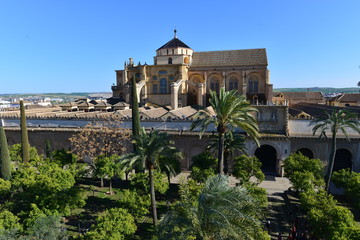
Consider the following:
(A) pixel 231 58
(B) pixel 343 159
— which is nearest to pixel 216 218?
(B) pixel 343 159

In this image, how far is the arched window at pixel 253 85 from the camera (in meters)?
40.4

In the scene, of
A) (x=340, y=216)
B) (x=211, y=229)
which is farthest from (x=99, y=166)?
(x=340, y=216)

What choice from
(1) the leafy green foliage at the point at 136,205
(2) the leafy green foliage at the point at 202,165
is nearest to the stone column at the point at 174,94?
(2) the leafy green foliage at the point at 202,165

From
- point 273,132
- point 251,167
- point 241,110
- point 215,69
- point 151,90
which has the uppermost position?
point 215,69

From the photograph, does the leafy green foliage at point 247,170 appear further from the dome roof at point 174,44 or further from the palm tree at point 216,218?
the dome roof at point 174,44

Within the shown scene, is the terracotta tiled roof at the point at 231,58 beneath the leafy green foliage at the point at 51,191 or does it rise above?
above

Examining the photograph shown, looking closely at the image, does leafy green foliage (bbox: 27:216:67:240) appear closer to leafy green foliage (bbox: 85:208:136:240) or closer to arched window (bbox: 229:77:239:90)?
leafy green foliage (bbox: 85:208:136:240)

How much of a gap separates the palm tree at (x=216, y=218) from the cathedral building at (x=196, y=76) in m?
28.5

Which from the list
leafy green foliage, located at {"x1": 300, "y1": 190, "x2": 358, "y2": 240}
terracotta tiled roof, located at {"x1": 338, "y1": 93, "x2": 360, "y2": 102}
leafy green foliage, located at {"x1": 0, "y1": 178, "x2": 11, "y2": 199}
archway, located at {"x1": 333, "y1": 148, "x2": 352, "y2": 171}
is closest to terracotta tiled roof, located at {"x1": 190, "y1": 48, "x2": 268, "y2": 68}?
archway, located at {"x1": 333, "y1": 148, "x2": 352, "y2": 171}

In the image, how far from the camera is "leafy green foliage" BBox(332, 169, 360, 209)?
14.8m

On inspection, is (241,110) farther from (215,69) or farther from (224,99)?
(215,69)

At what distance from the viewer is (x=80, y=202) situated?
48.0 feet

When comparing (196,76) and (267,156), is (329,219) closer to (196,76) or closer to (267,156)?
(267,156)

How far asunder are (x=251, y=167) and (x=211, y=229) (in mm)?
9659
